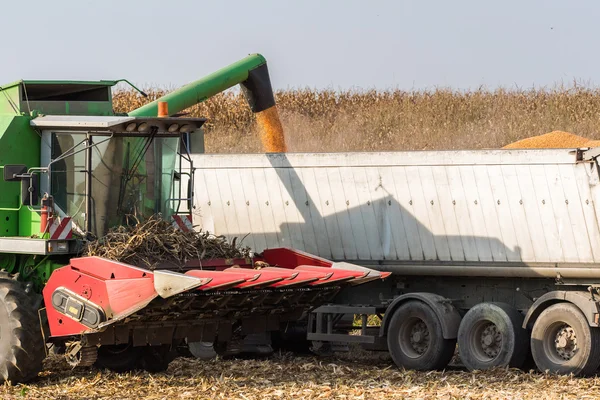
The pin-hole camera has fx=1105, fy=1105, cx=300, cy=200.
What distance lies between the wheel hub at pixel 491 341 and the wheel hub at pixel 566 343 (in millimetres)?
896

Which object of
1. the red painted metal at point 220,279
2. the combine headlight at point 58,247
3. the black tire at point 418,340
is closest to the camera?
the red painted metal at point 220,279

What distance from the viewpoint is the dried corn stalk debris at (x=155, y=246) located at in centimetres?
1305

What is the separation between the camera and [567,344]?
566 inches

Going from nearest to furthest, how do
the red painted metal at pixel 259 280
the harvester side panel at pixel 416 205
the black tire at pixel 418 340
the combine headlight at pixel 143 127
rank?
the red painted metal at pixel 259 280
the combine headlight at pixel 143 127
the harvester side panel at pixel 416 205
the black tire at pixel 418 340

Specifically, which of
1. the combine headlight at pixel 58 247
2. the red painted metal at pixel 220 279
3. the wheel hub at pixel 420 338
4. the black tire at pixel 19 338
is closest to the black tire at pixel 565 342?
the wheel hub at pixel 420 338

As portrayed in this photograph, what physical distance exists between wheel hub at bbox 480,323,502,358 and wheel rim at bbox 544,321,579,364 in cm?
74

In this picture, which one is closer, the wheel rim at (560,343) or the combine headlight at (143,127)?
the combine headlight at (143,127)

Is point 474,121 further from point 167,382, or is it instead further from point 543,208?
point 167,382

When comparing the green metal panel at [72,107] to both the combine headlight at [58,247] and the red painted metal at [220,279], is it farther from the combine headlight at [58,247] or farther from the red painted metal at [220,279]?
the red painted metal at [220,279]

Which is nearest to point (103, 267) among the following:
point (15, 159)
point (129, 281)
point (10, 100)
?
point (129, 281)

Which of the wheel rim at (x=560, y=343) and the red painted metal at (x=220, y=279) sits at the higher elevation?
the red painted metal at (x=220, y=279)

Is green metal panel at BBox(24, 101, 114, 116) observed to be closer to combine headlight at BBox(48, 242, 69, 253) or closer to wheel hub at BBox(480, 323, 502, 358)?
combine headlight at BBox(48, 242, 69, 253)

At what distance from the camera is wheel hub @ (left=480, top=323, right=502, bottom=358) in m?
15.1

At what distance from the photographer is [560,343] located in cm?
1441
